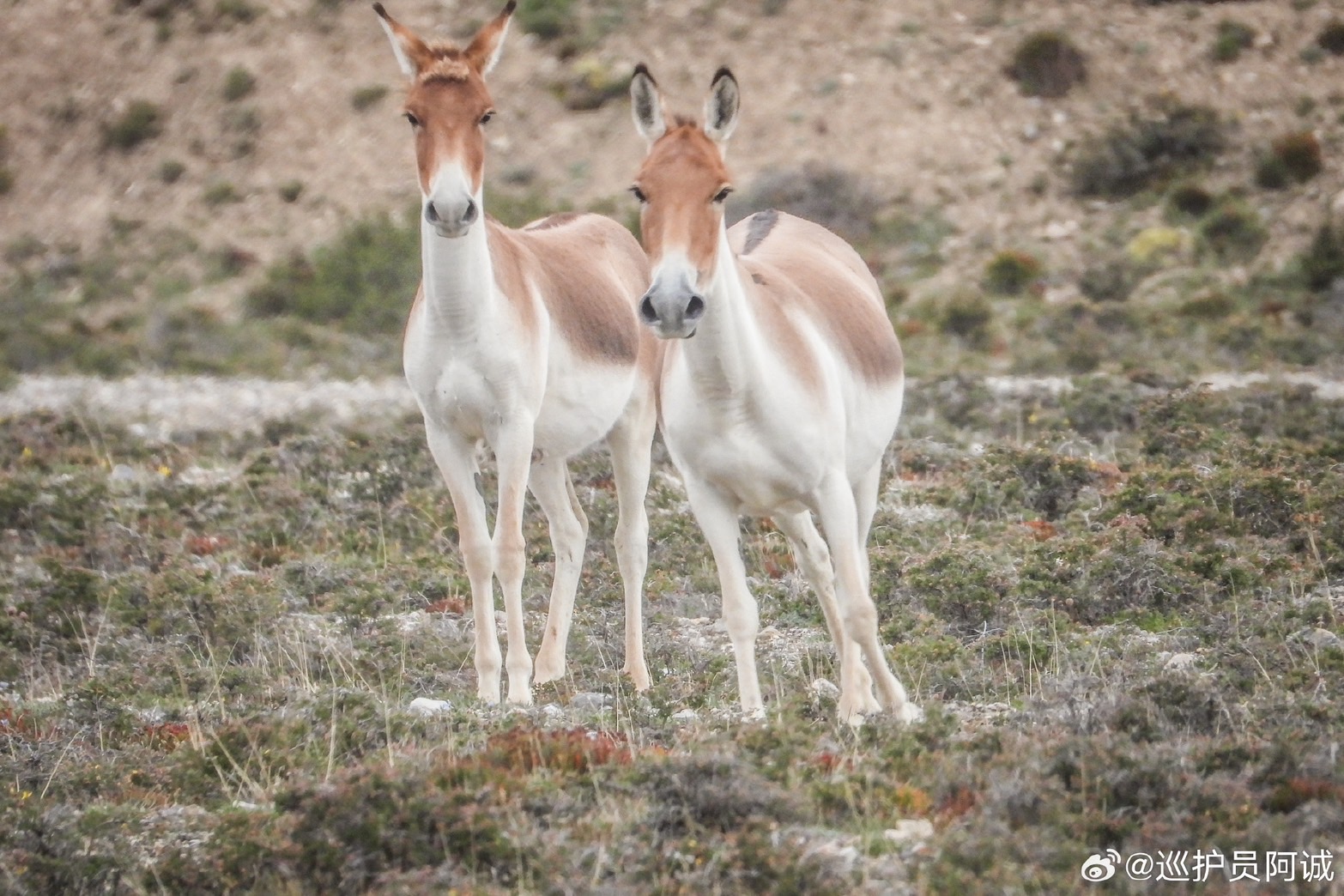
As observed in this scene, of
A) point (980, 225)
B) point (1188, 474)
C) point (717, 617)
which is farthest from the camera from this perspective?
point (980, 225)

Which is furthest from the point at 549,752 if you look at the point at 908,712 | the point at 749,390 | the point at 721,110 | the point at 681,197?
the point at 721,110

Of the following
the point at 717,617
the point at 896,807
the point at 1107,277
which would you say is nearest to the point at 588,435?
the point at 717,617

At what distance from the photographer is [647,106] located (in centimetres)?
659

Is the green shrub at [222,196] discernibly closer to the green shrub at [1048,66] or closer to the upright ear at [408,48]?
the green shrub at [1048,66]

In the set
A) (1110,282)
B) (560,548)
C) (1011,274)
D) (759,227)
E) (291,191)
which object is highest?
(291,191)

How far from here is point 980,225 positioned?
1286 inches

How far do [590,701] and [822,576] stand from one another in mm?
1352

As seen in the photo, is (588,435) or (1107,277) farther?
(1107,277)

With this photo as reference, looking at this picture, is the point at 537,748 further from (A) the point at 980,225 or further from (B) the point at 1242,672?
(A) the point at 980,225

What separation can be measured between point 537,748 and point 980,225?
28.0 meters

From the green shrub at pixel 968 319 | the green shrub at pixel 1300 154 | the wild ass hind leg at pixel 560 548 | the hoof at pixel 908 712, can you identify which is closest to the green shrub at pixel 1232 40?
the green shrub at pixel 1300 154

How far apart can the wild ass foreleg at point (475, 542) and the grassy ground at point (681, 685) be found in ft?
1.19

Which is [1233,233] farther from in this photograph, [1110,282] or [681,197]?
[681,197]

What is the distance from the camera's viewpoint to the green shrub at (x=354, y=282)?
30.0 metres
